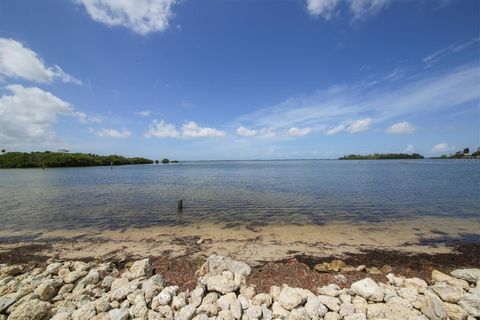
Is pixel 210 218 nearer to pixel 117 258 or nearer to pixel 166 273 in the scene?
pixel 117 258

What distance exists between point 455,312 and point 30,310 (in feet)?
33.8

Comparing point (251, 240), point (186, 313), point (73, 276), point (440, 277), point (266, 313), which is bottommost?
point (251, 240)

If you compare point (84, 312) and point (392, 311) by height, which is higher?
point (84, 312)

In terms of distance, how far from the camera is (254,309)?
213 inches

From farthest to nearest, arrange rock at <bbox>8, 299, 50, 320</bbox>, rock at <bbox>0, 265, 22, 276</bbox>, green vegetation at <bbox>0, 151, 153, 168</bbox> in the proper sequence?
1. green vegetation at <bbox>0, 151, 153, 168</bbox>
2. rock at <bbox>0, 265, 22, 276</bbox>
3. rock at <bbox>8, 299, 50, 320</bbox>

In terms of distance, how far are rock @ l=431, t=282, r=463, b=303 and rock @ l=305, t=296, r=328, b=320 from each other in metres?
3.25

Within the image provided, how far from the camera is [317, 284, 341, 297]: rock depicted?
609 centimetres

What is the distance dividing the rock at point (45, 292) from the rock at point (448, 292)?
10716mm

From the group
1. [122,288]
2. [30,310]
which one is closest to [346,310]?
[122,288]

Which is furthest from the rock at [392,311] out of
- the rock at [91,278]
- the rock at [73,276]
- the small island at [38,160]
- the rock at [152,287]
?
the small island at [38,160]

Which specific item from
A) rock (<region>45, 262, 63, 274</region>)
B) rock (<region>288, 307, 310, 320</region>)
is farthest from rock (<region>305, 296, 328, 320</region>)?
rock (<region>45, 262, 63, 274</region>)

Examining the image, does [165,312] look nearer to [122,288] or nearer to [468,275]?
[122,288]

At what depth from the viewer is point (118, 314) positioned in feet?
17.3

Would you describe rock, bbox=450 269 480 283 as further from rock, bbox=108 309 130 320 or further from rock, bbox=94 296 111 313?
rock, bbox=94 296 111 313
